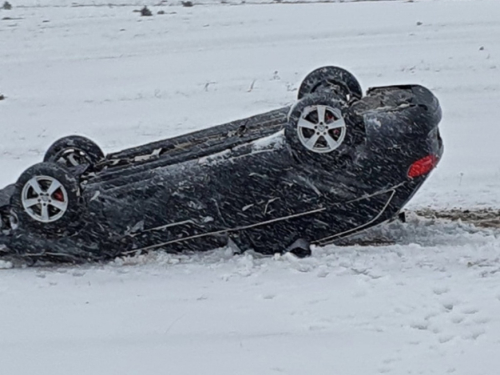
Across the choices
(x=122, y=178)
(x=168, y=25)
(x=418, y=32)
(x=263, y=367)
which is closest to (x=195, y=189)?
(x=122, y=178)

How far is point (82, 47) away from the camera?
17844 mm

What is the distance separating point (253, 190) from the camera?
5.76 m

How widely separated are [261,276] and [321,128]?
1008mm

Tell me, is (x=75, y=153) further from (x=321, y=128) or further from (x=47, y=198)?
(x=321, y=128)

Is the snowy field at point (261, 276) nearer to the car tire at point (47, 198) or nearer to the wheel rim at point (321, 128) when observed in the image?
the car tire at point (47, 198)

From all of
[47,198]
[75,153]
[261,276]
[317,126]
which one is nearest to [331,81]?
[317,126]

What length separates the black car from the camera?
5648 millimetres

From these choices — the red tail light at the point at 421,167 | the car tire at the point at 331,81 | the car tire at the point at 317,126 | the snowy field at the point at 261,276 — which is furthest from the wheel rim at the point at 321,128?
the car tire at the point at 331,81

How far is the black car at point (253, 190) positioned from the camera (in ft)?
18.5

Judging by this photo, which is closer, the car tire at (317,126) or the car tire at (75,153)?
the car tire at (317,126)

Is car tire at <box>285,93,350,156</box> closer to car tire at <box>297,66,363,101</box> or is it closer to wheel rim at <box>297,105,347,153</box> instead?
wheel rim at <box>297,105,347,153</box>

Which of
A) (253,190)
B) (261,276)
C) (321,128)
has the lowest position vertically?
(261,276)

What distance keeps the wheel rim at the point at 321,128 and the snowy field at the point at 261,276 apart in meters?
0.74

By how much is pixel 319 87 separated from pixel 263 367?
295 centimetres
